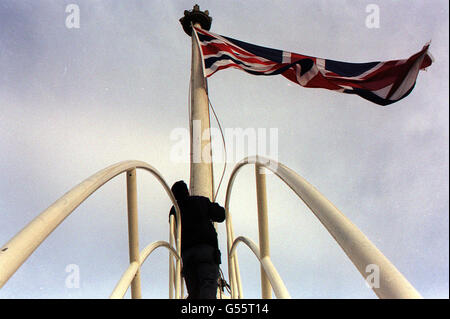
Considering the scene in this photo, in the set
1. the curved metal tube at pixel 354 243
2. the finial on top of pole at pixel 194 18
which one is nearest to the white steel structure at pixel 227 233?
the curved metal tube at pixel 354 243

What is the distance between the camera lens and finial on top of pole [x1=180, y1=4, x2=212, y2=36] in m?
11.1

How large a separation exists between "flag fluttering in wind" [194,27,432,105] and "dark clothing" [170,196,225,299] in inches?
139

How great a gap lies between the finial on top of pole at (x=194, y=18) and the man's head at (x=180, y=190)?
320 inches

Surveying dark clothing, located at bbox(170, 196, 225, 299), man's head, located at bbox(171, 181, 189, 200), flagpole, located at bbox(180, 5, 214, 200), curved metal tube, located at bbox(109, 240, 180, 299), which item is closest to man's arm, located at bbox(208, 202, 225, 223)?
dark clothing, located at bbox(170, 196, 225, 299)

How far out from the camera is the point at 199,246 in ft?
14.2

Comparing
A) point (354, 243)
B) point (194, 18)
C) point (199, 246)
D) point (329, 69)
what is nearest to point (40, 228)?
point (354, 243)

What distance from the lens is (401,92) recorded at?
6402 mm

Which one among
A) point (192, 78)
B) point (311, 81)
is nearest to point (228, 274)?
point (311, 81)

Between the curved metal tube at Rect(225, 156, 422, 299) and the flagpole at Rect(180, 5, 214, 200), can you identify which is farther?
the flagpole at Rect(180, 5, 214, 200)

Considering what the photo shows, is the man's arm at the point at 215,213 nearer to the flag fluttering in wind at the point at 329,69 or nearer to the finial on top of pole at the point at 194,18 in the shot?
the flag fluttering in wind at the point at 329,69

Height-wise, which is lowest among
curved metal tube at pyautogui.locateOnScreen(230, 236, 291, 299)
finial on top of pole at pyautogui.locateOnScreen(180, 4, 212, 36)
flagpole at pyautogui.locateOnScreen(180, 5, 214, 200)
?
curved metal tube at pyautogui.locateOnScreen(230, 236, 291, 299)

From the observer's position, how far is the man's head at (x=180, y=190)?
482 cm

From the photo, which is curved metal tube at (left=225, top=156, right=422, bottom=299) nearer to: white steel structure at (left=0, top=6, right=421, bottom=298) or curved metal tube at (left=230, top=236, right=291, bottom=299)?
white steel structure at (left=0, top=6, right=421, bottom=298)

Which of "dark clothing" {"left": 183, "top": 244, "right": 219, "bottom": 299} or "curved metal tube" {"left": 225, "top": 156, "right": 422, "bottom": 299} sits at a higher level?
"curved metal tube" {"left": 225, "top": 156, "right": 422, "bottom": 299}
